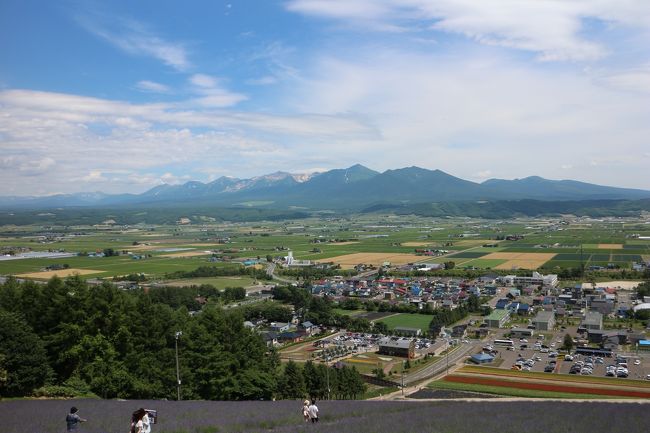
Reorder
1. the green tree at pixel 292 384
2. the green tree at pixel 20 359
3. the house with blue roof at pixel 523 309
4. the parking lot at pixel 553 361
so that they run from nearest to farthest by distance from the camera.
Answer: the green tree at pixel 20 359 < the green tree at pixel 292 384 < the parking lot at pixel 553 361 < the house with blue roof at pixel 523 309

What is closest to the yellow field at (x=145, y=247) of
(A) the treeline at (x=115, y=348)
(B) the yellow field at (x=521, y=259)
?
(B) the yellow field at (x=521, y=259)

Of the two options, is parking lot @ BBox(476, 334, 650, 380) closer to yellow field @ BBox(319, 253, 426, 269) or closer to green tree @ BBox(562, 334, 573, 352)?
green tree @ BBox(562, 334, 573, 352)

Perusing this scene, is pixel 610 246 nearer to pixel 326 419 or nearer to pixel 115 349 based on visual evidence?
pixel 115 349

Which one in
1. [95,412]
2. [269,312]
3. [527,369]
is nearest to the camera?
[95,412]

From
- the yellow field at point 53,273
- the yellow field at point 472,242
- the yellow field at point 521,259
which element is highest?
the yellow field at point 53,273

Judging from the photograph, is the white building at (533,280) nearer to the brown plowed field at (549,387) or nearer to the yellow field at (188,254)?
the brown plowed field at (549,387)

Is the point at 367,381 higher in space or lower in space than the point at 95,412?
lower

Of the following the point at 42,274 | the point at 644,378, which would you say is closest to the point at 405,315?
the point at 644,378

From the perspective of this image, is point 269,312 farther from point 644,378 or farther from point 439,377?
point 644,378
